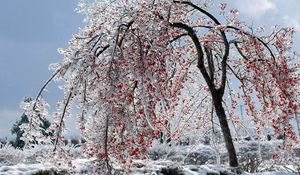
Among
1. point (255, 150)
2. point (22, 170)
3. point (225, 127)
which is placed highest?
point (255, 150)

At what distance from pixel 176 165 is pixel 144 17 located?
12.9 ft

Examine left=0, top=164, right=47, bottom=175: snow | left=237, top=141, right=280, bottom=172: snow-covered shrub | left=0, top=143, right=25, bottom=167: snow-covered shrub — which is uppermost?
left=237, top=141, right=280, bottom=172: snow-covered shrub

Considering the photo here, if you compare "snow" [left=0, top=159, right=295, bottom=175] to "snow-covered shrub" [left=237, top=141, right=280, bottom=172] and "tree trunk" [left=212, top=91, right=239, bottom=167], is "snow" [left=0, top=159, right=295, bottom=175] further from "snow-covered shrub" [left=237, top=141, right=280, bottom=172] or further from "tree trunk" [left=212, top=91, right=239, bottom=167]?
"snow-covered shrub" [left=237, top=141, right=280, bottom=172]

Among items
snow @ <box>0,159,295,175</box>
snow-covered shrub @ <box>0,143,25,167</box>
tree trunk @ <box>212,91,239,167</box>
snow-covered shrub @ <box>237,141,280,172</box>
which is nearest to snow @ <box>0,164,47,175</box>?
snow @ <box>0,159,295,175</box>


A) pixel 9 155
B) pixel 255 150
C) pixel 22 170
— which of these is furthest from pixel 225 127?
pixel 255 150

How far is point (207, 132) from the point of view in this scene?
50.0 ft

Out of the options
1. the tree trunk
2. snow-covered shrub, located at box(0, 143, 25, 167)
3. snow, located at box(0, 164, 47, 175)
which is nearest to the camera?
snow, located at box(0, 164, 47, 175)

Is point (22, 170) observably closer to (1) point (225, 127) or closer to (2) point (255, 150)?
(1) point (225, 127)

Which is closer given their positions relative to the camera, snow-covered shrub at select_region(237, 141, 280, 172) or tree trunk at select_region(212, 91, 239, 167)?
tree trunk at select_region(212, 91, 239, 167)

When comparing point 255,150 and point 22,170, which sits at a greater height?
point 255,150

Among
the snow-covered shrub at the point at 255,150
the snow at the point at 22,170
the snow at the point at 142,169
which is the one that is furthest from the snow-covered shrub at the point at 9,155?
the snow at the point at 22,170

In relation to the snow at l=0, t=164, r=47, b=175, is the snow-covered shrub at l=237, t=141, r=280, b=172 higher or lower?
higher

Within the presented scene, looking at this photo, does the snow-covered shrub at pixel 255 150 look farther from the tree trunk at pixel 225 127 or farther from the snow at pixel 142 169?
the snow at pixel 142 169

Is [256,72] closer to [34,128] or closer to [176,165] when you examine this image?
[176,165]
